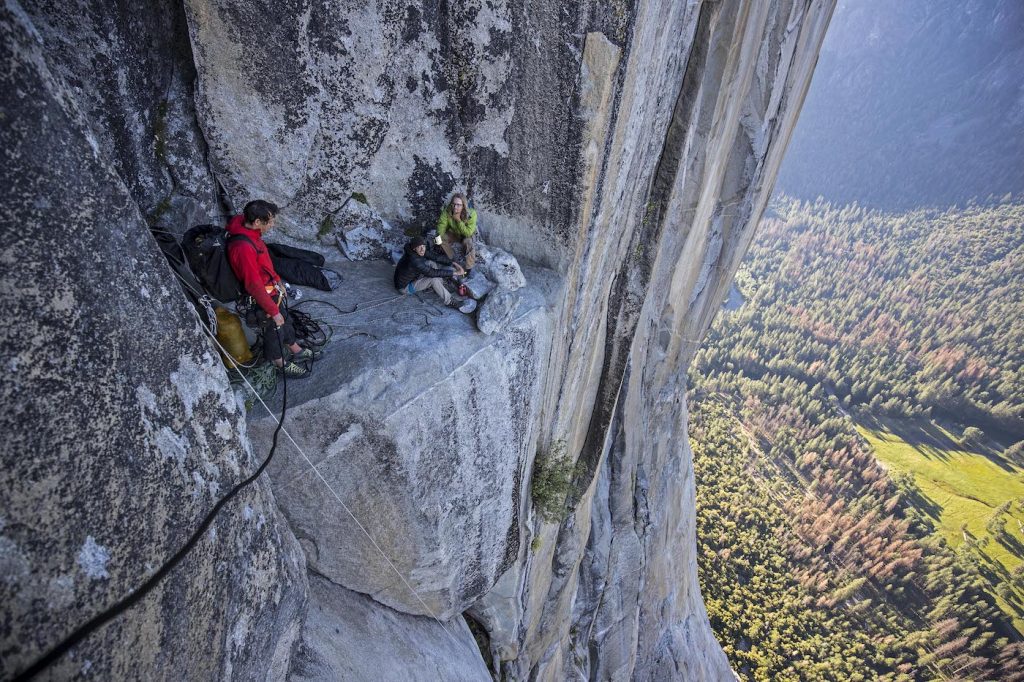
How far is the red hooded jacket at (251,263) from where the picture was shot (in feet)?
12.2

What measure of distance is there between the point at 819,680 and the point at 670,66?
1182 inches

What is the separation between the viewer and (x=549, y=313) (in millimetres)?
5566

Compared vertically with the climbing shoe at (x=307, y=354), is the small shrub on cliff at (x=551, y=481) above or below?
below

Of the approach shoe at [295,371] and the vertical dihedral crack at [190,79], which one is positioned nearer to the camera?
the approach shoe at [295,371]

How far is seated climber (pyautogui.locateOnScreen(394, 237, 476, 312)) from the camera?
210 inches

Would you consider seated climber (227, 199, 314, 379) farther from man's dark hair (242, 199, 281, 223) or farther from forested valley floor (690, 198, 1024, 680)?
forested valley floor (690, 198, 1024, 680)

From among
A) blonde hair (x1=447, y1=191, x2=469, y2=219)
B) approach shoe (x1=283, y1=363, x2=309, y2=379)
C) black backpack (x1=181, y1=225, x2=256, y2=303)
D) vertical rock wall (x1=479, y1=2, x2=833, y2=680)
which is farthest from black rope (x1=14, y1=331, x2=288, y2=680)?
vertical rock wall (x1=479, y1=2, x2=833, y2=680)

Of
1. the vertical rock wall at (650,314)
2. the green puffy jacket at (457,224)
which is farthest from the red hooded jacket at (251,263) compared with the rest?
the vertical rock wall at (650,314)

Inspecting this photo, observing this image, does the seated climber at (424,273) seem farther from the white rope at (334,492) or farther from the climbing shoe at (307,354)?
the white rope at (334,492)

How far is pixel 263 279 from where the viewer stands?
391 centimetres

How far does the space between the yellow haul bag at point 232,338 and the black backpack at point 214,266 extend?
0.48 ft

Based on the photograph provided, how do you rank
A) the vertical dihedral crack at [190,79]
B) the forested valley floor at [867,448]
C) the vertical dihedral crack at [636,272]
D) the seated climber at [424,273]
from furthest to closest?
the forested valley floor at [867,448]
the vertical dihedral crack at [636,272]
the seated climber at [424,273]
the vertical dihedral crack at [190,79]

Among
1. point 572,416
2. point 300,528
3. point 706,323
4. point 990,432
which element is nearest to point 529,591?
point 572,416

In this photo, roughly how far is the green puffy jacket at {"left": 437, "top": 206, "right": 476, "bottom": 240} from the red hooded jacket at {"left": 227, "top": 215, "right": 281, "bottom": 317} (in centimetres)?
212
